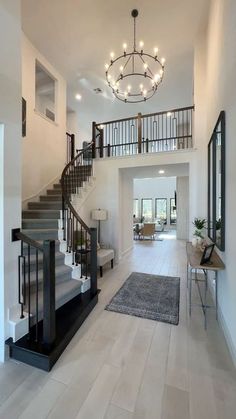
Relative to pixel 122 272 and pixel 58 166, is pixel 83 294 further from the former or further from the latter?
pixel 58 166

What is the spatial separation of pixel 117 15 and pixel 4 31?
11.3ft

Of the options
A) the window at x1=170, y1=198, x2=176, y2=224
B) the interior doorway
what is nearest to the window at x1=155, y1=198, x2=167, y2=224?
the interior doorway

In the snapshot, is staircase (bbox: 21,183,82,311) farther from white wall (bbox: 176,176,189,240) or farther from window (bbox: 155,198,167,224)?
window (bbox: 155,198,167,224)

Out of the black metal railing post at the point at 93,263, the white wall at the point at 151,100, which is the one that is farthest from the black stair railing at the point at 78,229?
the white wall at the point at 151,100

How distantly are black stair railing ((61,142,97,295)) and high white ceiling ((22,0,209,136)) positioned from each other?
2334 mm

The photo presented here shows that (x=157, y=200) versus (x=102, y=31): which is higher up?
(x=102, y=31)

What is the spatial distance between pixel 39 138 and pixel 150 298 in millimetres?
4561

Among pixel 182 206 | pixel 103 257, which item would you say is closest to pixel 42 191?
pixel 103 257

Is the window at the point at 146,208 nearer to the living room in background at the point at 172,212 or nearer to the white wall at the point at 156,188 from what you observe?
the white wall at the point at 156,188

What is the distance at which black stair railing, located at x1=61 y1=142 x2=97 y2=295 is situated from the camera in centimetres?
330

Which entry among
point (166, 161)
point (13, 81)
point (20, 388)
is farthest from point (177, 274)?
point (13, 81)

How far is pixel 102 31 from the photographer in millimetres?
4723

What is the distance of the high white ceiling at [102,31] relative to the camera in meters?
4.12

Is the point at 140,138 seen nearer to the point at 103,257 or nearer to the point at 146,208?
the point at 103,257
